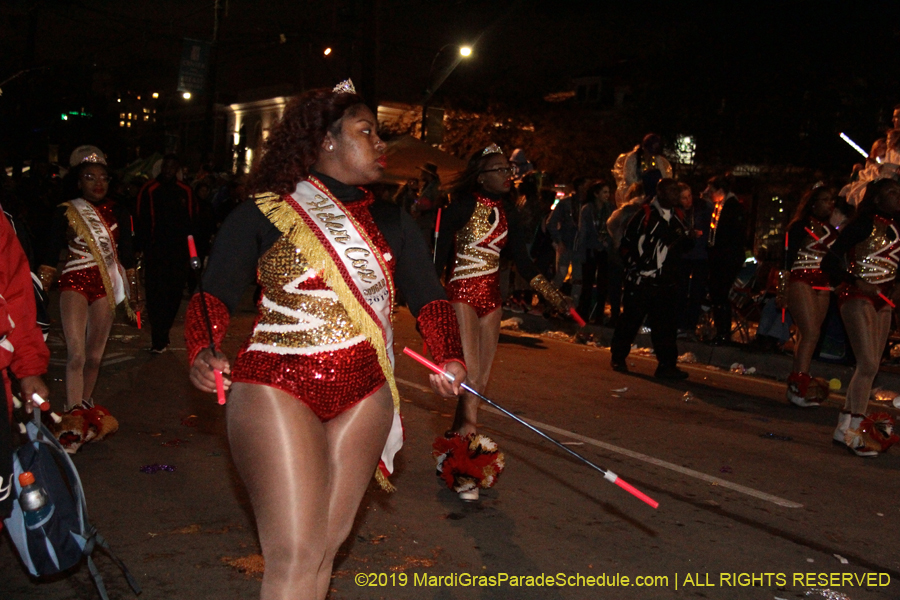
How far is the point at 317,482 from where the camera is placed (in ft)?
9.84

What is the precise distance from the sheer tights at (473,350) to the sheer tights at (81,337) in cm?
263

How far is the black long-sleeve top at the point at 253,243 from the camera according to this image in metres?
3.21

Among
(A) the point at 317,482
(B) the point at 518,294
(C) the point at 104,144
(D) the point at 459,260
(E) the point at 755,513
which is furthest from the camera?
(C) the point at 104,144

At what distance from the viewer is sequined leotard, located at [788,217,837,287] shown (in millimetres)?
8555

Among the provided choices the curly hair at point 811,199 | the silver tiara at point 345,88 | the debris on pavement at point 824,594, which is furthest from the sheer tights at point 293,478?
the curly hair at point 811,199

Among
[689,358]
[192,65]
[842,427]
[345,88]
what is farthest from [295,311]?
[192,65]

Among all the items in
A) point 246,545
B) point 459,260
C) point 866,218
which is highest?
point 866,218

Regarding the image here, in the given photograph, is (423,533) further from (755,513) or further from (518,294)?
(518,294)

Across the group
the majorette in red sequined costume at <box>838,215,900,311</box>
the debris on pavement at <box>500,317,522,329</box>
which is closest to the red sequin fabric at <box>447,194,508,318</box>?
the majorette in red sequined costume at <box>838,215,900,311</box>

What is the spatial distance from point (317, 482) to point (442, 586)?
1574 mm

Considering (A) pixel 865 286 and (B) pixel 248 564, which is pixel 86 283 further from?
(A) pixel 865 286

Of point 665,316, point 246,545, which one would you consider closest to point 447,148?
point 665,316

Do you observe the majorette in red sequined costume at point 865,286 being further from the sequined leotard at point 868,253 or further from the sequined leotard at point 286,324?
the sequined leotard at point 286,324

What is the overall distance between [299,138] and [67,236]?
13.7 feet
